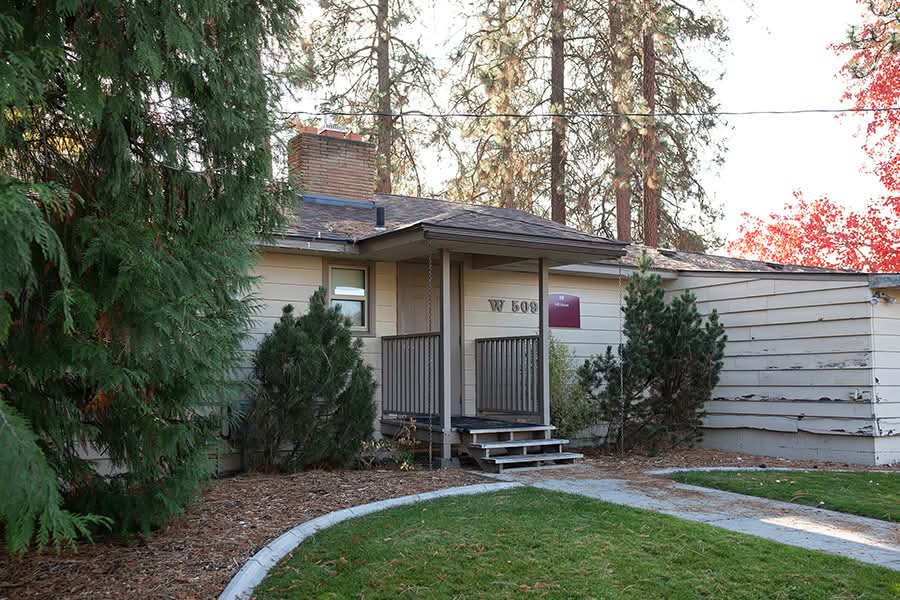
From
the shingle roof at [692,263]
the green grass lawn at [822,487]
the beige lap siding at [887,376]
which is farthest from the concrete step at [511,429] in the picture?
the beige lap siding at [887,376]

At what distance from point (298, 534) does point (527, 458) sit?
12.3ft

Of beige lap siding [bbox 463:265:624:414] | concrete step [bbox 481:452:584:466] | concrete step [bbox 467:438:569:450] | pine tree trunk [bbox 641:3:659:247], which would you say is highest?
pine tree trunk [bbox 641:3:659:247]

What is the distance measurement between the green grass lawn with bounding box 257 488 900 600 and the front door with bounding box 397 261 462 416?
178 inches

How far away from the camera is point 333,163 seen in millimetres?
11836

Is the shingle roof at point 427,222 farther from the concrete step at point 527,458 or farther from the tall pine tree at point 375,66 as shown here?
the tall pine tree at point 375,66

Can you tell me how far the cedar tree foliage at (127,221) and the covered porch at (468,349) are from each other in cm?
353

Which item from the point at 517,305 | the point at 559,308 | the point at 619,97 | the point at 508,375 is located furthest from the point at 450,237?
the point at 619,97

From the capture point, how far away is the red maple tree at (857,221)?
57.0 ft

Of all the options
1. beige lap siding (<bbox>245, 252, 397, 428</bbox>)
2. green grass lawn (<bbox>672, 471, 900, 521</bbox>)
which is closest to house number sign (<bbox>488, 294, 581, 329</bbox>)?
beige lap siding (<bbox>245, 252, 397, 428</bbox>)

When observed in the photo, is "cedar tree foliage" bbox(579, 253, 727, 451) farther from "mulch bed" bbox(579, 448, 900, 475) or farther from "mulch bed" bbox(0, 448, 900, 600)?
"mulch bed" bbox(0, 448, 900, 600)

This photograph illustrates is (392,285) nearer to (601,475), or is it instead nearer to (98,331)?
(601,475)

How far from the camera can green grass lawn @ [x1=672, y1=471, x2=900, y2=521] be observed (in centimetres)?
684

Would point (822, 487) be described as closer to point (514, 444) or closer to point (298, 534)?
point (514, 444)

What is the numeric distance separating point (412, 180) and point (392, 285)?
10976 millimetres
